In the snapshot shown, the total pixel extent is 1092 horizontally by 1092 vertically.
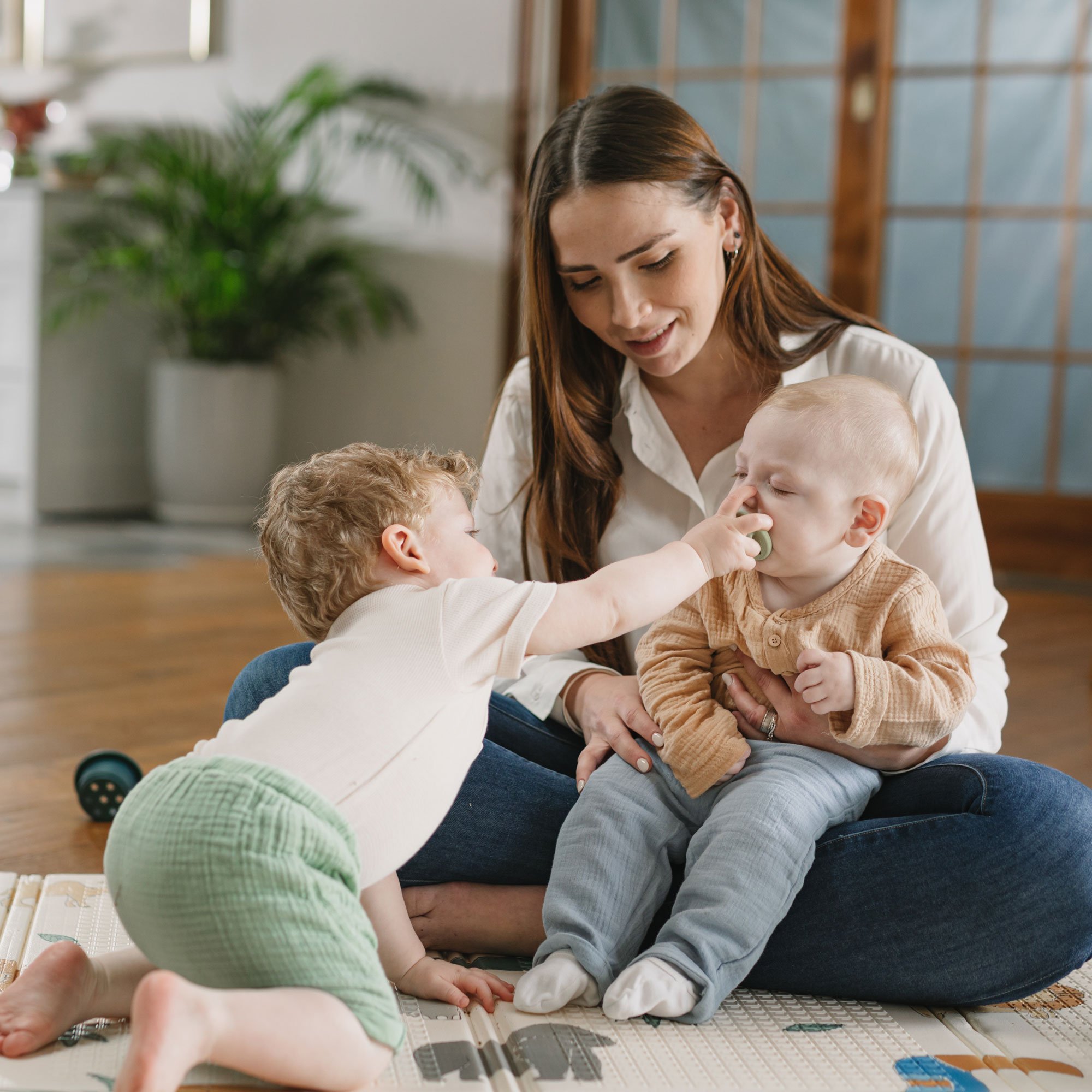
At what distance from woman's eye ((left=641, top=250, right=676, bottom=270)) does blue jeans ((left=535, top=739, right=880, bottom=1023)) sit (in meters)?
0.49

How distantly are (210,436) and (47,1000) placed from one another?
12.7 ft

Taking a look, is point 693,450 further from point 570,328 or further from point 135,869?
point 135,869

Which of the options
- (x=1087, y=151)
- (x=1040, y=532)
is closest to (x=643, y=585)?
(x=1040, y=532)

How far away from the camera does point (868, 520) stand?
1.17m

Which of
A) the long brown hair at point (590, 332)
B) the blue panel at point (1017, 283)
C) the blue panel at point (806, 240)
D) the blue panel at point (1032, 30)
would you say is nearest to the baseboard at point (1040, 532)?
Result: the blue panel at point (1017, 283)

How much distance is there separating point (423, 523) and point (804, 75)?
372cm

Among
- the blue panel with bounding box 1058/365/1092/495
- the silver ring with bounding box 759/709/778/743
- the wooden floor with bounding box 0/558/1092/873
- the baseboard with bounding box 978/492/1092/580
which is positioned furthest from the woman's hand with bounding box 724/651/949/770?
the blue panel with bounding box 1058/365/1092/495

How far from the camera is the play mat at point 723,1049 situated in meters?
0.98

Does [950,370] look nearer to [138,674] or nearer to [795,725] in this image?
[138,674]

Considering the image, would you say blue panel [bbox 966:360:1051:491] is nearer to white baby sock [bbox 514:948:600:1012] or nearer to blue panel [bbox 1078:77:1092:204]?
blue panel [bbox 1078:77:1092:204]

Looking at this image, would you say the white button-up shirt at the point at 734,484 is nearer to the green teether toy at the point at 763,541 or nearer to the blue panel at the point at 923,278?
the green teether toy at the point at 763,541

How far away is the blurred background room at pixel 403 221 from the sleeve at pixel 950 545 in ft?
7.90

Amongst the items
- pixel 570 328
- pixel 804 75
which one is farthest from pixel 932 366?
pixel 804 75

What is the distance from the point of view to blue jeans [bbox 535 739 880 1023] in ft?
3.52
